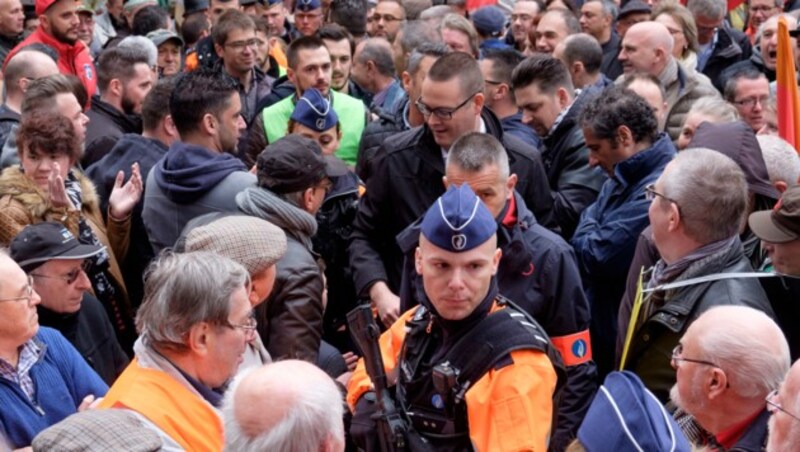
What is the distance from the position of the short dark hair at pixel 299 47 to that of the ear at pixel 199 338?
4.77 metres

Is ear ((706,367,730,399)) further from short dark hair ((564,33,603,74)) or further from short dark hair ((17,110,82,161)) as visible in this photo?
short dark hair ((564,33,603,74))

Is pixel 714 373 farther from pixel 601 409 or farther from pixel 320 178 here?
pixel 320 178

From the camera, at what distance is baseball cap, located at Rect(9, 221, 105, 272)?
4.76 m

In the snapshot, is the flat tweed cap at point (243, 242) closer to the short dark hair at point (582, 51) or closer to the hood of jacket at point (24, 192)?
the hood of jacket at point (24, 192)

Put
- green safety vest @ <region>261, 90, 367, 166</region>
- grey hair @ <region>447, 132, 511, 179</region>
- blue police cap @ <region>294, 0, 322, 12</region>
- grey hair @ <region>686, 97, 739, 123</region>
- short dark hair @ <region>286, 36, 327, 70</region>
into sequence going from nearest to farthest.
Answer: grey hair @ <region>447, 132, 511, 179</region> < grey hair @ <region>686, 97, 739, 123</region> < green safety vest @ <region>261, 90, 367, 166</region> < short dark hair @ <region>286, 36, 327, 70</region> < blue police cap @ <region>294, 0, 322, 12</region>

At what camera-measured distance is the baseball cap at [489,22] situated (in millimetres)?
11773

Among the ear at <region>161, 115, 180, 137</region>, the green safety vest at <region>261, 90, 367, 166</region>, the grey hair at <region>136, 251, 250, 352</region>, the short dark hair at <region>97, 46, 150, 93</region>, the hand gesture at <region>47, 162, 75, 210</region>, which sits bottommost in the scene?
the green safety vest at <region>261, 90, 367, 166</region>

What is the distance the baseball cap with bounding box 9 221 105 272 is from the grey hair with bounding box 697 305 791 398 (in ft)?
8.35

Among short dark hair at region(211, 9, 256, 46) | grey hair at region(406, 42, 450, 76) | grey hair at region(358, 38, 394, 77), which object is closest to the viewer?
grey hair at region(406, 42, 450, 76)

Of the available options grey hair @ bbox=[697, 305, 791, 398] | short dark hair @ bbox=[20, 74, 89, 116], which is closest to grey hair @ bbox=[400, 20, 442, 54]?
short dark hair @ bbox=[20, 74, 89, 116]

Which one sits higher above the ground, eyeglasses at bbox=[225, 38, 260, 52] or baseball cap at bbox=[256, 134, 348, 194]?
baseball cap at bbox=[256, 134, 348, 194]

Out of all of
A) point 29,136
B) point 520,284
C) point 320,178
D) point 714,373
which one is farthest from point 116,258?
point 714,373

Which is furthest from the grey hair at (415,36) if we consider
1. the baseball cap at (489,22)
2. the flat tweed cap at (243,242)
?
the flat tweed cap at (243,242)

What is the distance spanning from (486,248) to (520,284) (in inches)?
34.1
